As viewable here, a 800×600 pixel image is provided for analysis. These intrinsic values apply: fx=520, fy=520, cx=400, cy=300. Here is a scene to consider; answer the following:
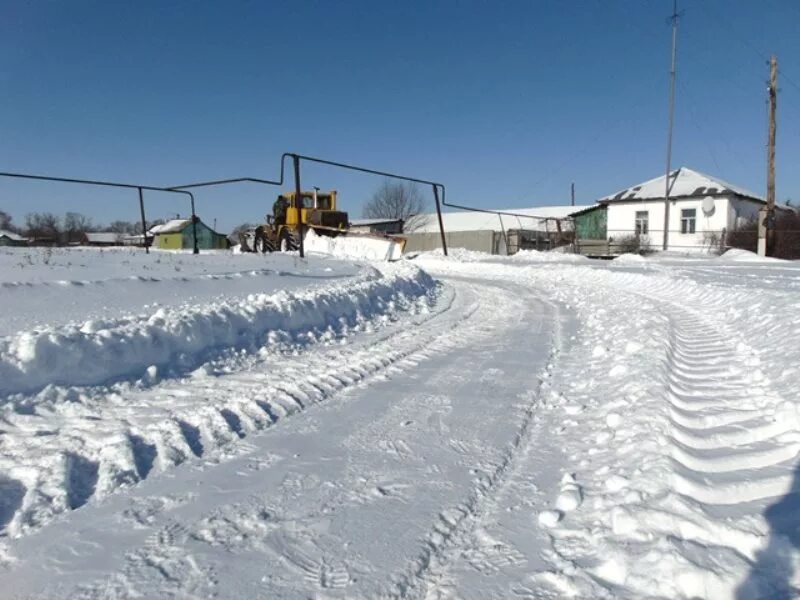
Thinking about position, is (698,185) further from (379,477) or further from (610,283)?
(379,477)

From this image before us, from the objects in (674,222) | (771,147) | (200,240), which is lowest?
(200,240)

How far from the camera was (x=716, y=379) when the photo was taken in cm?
518

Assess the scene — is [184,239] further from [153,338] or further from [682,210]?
[153,338]

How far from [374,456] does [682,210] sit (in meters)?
36.3

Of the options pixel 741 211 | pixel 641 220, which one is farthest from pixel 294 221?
pixel 741 211

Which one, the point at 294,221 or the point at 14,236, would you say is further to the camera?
the point at 14,236

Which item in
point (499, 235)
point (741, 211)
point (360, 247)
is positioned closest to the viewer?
point (360, 247)

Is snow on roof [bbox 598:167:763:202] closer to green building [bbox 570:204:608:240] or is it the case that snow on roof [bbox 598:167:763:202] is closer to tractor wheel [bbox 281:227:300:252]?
green building [bbox 570:204:608:240]

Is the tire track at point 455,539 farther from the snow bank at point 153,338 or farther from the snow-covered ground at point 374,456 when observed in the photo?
the snow bank at point 153,338

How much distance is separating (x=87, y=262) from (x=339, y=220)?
50.8ft

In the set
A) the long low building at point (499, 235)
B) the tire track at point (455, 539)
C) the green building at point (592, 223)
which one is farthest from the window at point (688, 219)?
the tire track at point (455, 539)

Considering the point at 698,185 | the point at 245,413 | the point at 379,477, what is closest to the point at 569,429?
the point at 379,477

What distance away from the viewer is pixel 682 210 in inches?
1337

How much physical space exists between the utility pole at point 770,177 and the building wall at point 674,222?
24.4 feet
